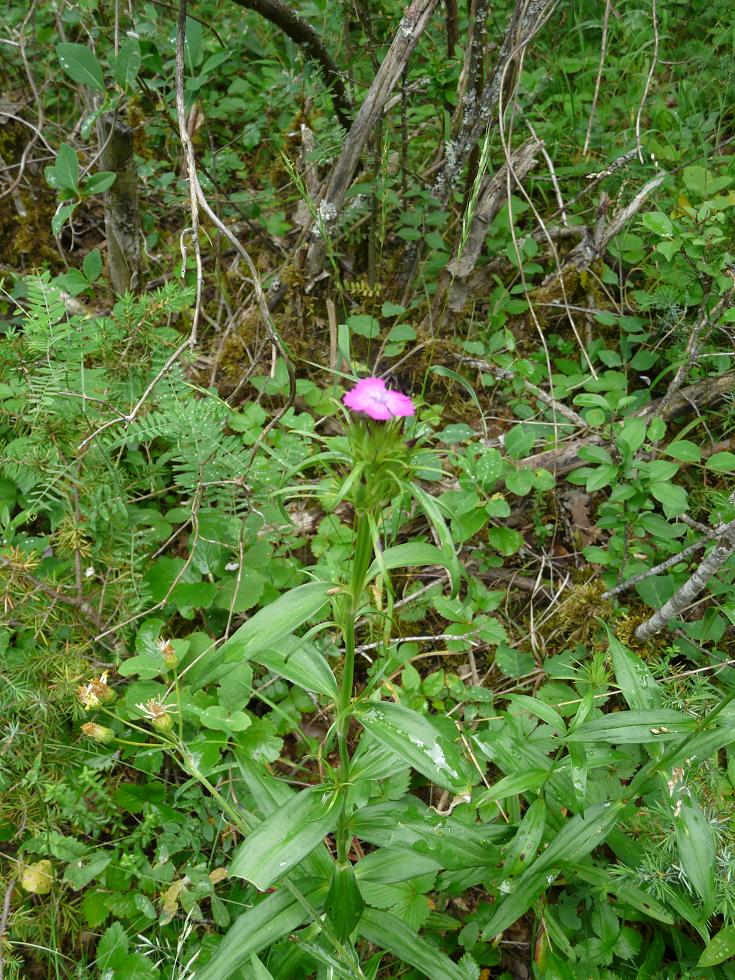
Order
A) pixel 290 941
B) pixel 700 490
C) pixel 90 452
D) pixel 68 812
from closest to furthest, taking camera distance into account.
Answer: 1. pixel 290 941
2. pixel 68 812
3. pixel 90 452
4. pixel 700 490

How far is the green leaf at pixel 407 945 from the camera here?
1.37 metres

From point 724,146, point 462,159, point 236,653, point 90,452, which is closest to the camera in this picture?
point 236,653

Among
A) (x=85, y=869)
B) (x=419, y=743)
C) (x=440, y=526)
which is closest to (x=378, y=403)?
(x=440, y=526)

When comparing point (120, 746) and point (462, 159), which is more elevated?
point (462, 159)

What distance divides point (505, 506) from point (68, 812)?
4.14 feet

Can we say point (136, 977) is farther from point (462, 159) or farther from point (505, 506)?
point (462, 159)

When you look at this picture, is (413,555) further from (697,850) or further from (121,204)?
(121,204)

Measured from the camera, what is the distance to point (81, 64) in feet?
6.35

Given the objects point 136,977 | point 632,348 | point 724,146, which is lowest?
point 136,977

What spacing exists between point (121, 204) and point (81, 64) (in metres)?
0.48

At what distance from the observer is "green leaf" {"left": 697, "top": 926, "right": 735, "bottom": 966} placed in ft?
4.45

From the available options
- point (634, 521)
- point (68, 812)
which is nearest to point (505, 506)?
point (634, 521)

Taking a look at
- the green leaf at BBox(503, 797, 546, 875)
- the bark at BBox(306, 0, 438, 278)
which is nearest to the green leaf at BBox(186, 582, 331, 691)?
the green leaf at BBox(503, 797, 546, 875)

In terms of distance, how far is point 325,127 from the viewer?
252 cm
